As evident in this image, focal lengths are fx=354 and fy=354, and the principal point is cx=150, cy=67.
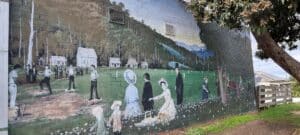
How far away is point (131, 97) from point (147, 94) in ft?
1.92

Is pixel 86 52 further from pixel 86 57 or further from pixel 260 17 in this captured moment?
pixel 260 17

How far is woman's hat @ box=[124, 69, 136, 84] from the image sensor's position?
24.5 ft

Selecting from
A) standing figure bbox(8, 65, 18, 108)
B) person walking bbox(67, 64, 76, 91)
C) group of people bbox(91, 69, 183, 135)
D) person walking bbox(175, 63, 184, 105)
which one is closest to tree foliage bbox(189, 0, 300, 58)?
person walking bbox(175, 63, 184, 105)

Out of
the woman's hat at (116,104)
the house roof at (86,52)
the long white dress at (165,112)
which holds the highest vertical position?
the house roof at (86,52)

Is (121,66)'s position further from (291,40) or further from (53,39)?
(291,40)

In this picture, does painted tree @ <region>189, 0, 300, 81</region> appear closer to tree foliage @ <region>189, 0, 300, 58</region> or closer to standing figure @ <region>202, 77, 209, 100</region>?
tree foliage @ <region>189, 0, 300, 58</region>

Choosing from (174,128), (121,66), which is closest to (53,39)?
(121,66)

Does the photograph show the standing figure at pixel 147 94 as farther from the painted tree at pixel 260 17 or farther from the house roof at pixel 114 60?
the painted tree at pixel 260 17

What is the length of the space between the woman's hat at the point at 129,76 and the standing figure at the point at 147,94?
429mm

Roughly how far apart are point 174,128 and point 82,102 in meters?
3.15

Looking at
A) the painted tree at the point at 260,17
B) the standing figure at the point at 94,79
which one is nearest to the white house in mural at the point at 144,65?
the standing figure at the point at 94,79

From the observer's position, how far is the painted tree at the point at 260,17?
678cm

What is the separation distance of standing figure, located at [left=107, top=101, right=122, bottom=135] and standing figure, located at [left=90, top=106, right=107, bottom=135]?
20 centimetres

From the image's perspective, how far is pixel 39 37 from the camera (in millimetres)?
5707
